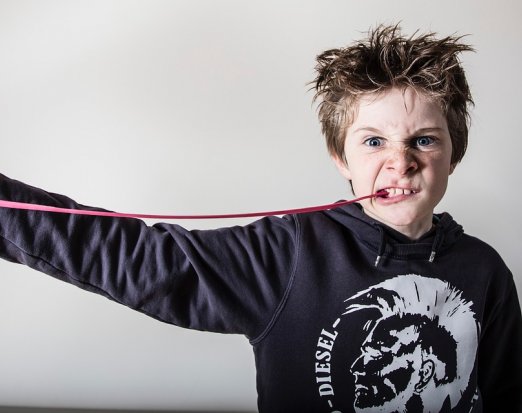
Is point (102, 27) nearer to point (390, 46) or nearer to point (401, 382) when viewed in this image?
point (390, 46)

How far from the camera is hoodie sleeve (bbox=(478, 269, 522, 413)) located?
795mm

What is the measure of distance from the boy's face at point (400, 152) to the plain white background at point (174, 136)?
24cm

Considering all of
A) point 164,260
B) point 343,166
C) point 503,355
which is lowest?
point 503,355

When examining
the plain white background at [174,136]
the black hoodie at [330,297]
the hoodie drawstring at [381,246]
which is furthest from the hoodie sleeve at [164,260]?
the plain white background at [174,136]

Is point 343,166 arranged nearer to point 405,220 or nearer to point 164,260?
point 405,220

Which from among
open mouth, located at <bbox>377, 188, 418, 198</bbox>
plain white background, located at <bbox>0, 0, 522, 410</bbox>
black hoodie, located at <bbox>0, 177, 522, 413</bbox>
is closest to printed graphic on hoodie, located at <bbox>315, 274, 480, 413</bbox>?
black hoodie, located at <bbox>0, 177, 522, 413</bbox>

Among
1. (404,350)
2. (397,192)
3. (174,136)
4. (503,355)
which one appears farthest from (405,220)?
(174,136)

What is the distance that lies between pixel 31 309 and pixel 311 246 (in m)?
0.47

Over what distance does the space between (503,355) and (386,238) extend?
0.84 feet

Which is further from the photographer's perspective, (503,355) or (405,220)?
(503,355)

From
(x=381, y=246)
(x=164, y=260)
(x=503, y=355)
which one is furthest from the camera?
(x=503, y=355)

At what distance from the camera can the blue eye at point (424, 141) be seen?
0.69 m

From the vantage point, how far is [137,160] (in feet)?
2.92

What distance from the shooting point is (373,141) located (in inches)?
27.0
